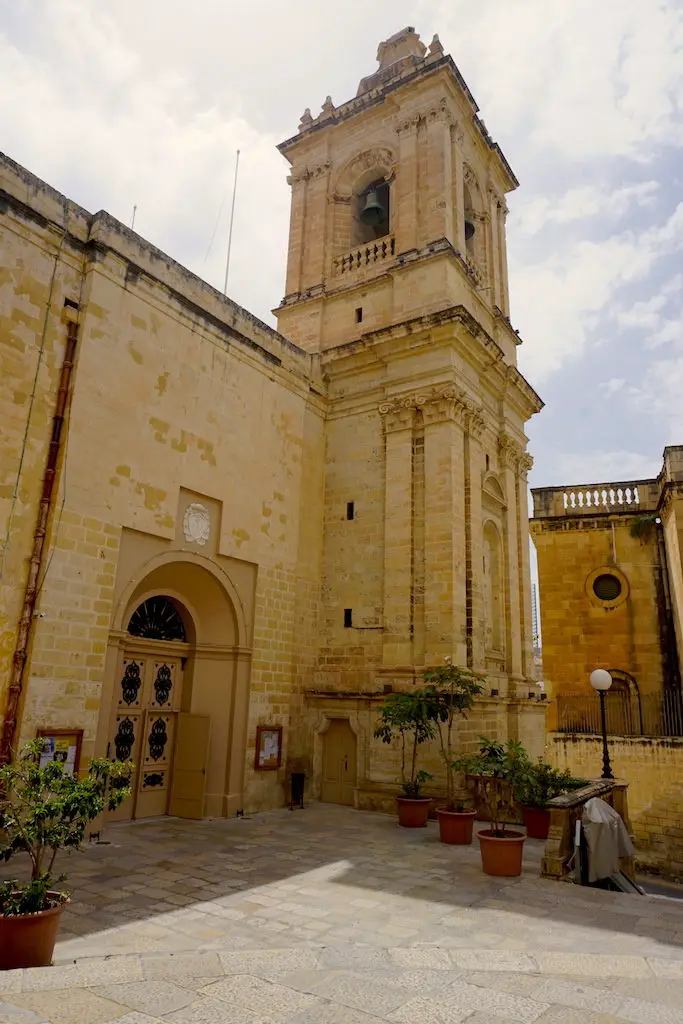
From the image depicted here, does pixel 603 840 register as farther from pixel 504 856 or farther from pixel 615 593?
pixel 615 593

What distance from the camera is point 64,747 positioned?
30.0 feet

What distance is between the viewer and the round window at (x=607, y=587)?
70.8 ft

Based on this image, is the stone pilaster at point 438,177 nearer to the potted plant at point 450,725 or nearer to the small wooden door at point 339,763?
the potted plant at point 450,725

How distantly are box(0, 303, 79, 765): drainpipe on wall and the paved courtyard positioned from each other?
1962 mm

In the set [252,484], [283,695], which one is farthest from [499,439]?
[283,695]

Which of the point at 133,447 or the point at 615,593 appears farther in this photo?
the point at 615,593

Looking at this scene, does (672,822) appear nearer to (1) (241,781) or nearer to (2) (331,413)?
(1) (241,781)

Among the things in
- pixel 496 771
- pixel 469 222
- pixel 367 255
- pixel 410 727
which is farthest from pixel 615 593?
pixel 496 771

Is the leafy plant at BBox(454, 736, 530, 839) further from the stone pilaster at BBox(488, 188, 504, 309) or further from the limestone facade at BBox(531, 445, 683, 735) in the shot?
the stone pilaster at BBox(488, 188, 504, 309)

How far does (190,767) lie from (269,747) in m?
1.64

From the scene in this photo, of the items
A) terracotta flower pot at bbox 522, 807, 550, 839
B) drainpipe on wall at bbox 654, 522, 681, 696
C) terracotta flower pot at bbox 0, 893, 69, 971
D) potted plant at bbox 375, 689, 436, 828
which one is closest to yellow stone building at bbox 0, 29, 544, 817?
potted plant at bbox 375, 689, 436, 828

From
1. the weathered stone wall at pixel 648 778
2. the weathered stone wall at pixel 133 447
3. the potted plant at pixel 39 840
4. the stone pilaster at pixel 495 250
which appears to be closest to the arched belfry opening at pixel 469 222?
the stone pilaster at pixel 495 250

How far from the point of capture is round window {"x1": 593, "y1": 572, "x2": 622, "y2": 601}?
2159 centimetres

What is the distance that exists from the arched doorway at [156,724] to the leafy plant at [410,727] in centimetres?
319
